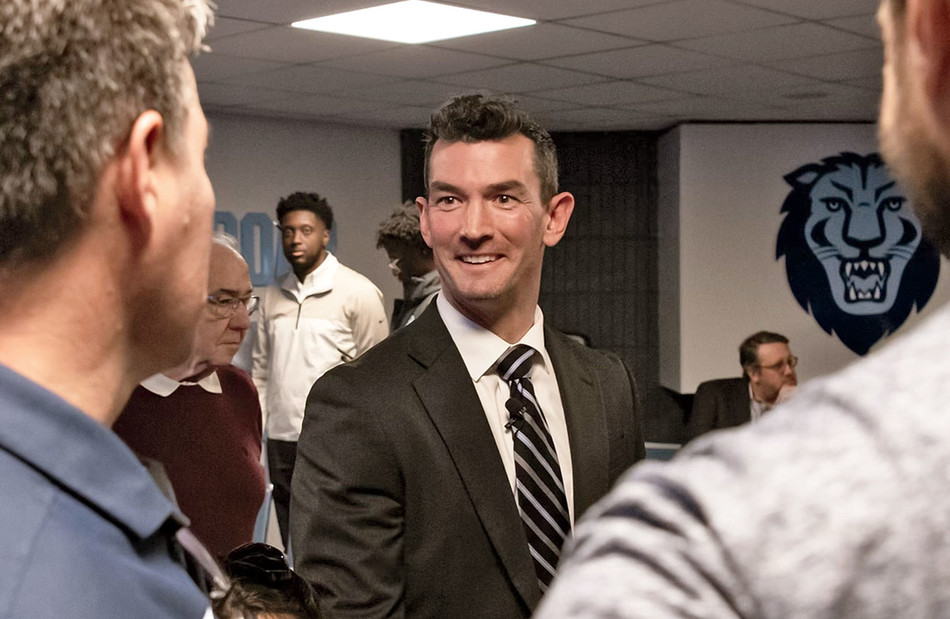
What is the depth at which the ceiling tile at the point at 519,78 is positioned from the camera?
6.54 m

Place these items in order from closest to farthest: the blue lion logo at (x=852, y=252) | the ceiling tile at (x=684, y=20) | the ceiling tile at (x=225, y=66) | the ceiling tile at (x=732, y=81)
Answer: the ceiling tile at (x=684, y=20) → the ceiling tile at (x=225, y=66) → the ceiling tile at (x=732, y=81) → the blue lion logo at (x=852, y=252)

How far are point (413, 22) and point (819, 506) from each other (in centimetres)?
532

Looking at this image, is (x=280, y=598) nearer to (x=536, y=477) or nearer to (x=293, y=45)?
(x=536, y=477)

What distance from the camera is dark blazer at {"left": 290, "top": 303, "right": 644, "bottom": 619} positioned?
65.9 inches

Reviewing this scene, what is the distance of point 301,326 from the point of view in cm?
542

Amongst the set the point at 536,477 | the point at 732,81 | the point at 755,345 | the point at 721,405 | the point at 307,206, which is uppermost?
the point at 732,81

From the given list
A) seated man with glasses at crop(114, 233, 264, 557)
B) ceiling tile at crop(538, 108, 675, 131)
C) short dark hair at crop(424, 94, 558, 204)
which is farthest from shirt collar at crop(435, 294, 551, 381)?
ceiling tile at crop(538, 108, 675, 131)

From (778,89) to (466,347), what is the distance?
6.08m

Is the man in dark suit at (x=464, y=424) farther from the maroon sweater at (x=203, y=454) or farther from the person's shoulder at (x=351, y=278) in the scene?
the person's shoulder at (x=351, y=278)

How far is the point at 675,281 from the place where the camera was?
8797mm

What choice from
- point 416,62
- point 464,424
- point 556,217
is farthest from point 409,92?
point 464,424

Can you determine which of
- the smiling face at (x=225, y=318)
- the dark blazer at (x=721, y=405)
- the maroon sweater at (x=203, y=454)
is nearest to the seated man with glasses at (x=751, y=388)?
the dark blazer at (x=721, y=405)

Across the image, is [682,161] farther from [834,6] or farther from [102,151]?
[102,151]

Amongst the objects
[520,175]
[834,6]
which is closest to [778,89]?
[834,6]
